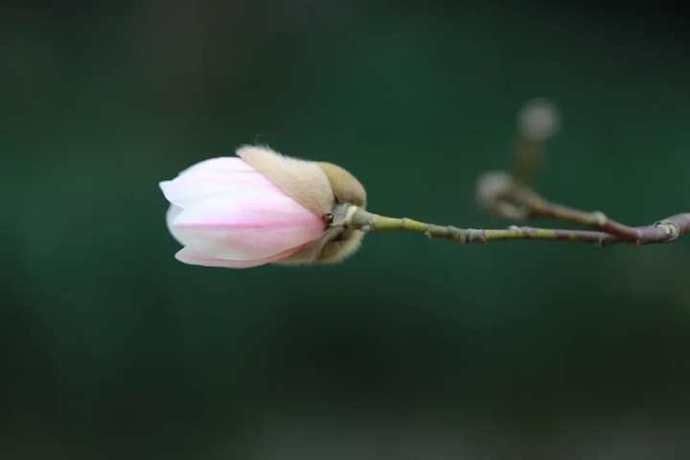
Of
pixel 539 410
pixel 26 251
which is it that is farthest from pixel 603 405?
pixel 26 251

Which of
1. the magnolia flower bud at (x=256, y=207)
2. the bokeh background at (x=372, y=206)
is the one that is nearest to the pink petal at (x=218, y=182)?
the magnolia flower bud at (x=256, y=207)

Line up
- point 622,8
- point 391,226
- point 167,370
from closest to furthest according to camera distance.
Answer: point 391,226
point 622,8
point 167,370

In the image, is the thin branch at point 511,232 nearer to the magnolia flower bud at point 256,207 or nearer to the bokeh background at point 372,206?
the magnolia flower bud at point 256,207

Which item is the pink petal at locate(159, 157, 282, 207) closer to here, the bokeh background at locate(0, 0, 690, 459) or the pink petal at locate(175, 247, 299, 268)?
the pink petal at locate(175, 247, 299, 268)

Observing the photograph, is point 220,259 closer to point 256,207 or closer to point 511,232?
point 256,207

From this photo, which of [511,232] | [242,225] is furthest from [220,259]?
[511,232]

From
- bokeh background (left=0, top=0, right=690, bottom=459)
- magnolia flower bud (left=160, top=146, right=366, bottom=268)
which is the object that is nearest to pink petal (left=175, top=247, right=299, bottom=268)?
magnolia flower bud (left=160, top=146, right=366, bottom=268)

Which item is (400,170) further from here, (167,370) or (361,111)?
(167,370)
